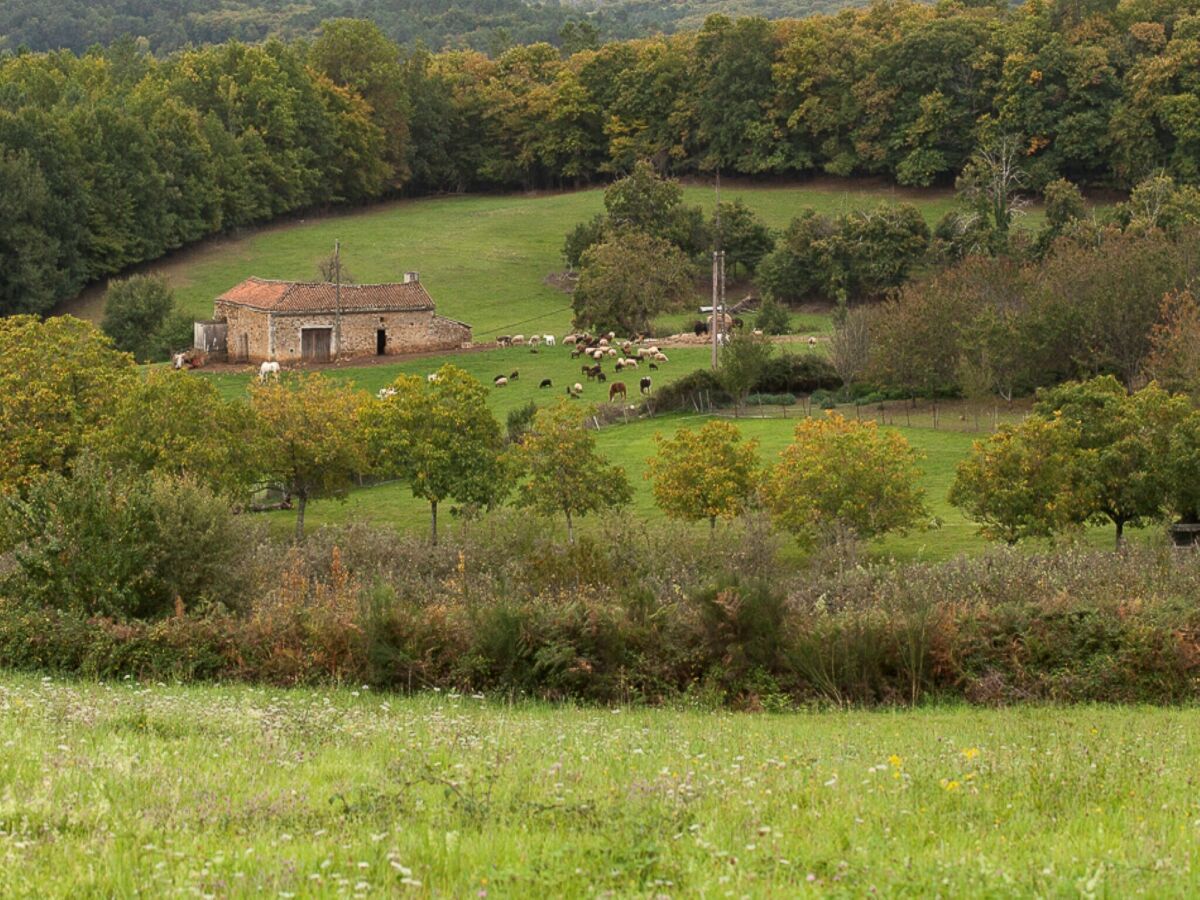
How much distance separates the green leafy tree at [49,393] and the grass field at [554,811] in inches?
1125

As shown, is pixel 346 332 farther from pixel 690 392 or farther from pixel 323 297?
pixel 690 392

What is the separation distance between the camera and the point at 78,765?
9461mm

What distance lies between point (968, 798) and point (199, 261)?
9277cm

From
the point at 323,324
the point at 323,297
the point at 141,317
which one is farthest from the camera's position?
the point at 141,317

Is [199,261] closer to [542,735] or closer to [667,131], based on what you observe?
[667,131]

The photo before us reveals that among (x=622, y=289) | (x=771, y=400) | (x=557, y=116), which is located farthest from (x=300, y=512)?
(x=557, y=116)

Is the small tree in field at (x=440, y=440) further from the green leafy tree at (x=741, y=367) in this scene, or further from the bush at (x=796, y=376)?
the bush at (x=796, y=376)

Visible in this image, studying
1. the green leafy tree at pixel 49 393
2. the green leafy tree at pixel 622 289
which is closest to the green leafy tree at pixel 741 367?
the green leafy tree at pixel 622 289

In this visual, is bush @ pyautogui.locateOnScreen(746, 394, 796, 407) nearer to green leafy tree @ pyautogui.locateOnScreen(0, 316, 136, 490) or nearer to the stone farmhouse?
the stone farmhouse

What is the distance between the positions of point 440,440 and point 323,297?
100ft

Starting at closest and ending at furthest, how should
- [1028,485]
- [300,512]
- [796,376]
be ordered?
[1028,485] < [300,512] < [796,376]

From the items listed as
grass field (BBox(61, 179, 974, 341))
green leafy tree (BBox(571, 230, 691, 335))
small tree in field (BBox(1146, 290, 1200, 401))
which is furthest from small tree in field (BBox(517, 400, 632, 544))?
grass field (BBox(61, 179, 974, 341))

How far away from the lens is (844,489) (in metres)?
35.8

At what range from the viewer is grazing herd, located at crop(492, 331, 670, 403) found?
5859cm
